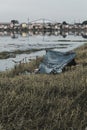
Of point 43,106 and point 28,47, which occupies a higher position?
point 43,106

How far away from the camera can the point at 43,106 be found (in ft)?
23.0

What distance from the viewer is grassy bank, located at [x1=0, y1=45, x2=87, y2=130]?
643 cm

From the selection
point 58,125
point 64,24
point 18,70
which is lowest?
point 64,24

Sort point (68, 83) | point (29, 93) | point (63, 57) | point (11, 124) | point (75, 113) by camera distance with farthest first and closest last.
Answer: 1. point (63, 57)
2. point (68, 83)
3. point (29, 93)
4. point (75, 113)
5. point (11, 124)

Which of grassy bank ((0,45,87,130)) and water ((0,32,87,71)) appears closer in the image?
grassy bank ((0,45,87,130))

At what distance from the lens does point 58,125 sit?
252 inches

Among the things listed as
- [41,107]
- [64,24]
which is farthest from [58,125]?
[64,24]

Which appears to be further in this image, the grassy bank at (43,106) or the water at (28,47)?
the water at (28,47)

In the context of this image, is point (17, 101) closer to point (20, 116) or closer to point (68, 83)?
Result: point (20, 116)

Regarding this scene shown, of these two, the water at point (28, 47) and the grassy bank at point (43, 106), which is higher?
the grassy bank at point (43, 106)

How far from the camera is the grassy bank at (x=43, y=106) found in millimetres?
6430

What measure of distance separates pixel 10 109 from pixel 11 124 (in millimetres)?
447

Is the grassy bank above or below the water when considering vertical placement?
above

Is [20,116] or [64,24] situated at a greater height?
[20,116]
